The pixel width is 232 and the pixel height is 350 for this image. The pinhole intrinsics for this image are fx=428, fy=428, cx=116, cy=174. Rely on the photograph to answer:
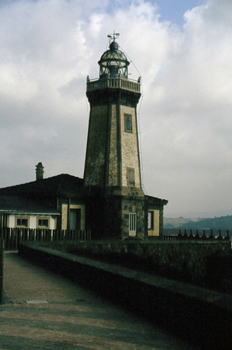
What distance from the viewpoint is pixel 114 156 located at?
37.3m

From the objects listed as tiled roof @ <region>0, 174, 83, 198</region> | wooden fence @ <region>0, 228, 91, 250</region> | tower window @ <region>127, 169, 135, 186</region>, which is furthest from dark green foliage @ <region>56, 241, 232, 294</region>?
tiled roof @ <region>0, 174, 83, 198</region>

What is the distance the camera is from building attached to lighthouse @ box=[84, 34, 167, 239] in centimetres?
3700

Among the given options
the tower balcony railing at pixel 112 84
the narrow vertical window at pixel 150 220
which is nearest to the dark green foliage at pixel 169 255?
the narrow vertical window at pixel 150 220

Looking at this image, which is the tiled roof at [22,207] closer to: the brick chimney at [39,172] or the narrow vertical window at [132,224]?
the narrow vertical window at [132,224]

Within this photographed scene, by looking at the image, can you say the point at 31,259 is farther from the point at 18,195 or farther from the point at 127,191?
the point at 18,195

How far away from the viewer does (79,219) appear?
38.6 metres

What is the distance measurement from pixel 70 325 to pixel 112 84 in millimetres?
32829

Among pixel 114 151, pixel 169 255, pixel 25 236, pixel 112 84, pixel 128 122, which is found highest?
pixel 112 84

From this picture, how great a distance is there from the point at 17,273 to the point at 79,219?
78.3 feet

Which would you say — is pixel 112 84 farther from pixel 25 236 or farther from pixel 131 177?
pixel 25 236

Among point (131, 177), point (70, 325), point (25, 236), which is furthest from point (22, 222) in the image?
point (70, 325)

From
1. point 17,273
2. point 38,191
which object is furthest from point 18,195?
point 17,273

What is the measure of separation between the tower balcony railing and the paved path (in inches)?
1155

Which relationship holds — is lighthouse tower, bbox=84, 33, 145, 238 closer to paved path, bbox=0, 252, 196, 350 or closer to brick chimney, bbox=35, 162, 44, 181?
brick chimney, bbox=35, 162, 44, 181
